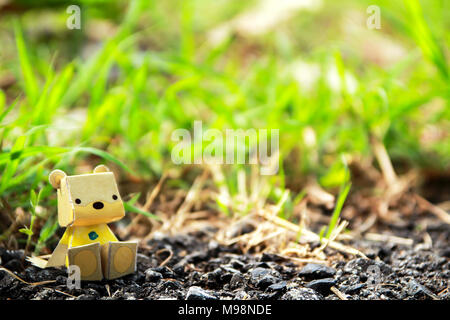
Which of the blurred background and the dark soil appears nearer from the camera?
the dark soil

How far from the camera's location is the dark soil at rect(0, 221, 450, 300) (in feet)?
3.49

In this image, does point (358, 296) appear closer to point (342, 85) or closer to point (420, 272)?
point (420, 272)

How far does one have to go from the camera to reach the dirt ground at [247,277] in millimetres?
1064

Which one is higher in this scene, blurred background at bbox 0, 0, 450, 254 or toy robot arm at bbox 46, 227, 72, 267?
blurred background at bbox 0, 0, 450, 254

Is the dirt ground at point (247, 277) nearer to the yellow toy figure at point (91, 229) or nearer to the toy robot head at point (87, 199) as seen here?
the yellow toy figure at point (91, 229)

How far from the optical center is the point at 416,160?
2.01m

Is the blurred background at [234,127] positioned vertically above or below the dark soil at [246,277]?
above

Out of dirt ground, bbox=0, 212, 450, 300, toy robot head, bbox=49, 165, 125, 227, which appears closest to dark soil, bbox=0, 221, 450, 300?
dirt ground, bbox=0, 212, 450, 300

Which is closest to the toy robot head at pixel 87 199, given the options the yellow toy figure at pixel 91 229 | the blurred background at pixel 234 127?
the yellow toy figure at pixel 91 229

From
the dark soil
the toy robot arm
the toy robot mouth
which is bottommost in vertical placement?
the dark soil

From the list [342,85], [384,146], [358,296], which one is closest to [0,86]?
[342,85]

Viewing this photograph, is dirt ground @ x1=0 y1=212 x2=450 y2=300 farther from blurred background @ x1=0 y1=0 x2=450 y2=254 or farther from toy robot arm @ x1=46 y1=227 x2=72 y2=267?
blurred background @ x1=0 y1=0 x2=450 y2=254

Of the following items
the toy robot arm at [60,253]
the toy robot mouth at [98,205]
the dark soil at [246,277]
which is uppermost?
the toy robot mouth at [98,205]
